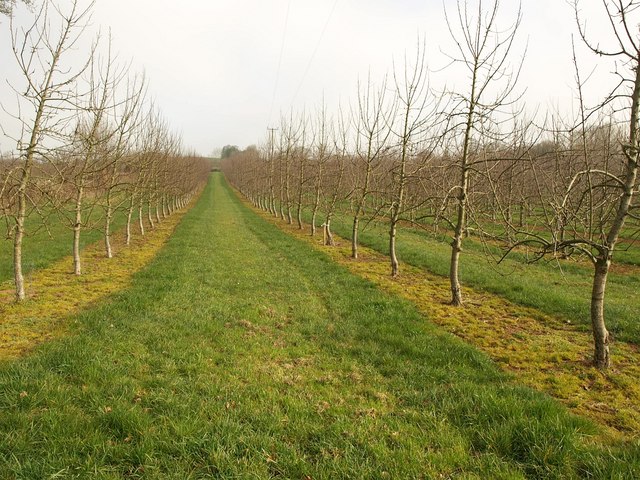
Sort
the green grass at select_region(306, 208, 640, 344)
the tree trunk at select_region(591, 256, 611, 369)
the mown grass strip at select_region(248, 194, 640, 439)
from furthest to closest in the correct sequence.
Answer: the green grass at select_region(306, 208, 640, 344), the tree trunk at select_region(591, 256, 611, 369), the mown grass strip at select_region(248, 194, 640, 439)

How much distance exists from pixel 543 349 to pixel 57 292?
9.49 m

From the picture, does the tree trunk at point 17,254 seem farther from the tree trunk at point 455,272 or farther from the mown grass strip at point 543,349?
the tree trunk at point 455,272

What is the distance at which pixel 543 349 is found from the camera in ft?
18.8

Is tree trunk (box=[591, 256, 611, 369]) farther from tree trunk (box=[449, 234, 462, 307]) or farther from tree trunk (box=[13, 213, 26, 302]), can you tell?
tree trunk (box=[13, 213, 26, 302])

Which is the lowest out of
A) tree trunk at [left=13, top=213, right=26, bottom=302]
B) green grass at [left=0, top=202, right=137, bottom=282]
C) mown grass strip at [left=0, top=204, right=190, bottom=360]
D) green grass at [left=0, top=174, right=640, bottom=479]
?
green grass at [left=0, top=174, right=640, bottom=479]

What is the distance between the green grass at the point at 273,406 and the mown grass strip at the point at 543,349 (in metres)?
0.49

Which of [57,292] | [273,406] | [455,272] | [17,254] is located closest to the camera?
[273,406]

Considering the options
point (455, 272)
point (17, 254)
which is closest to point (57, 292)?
point (17, 254)

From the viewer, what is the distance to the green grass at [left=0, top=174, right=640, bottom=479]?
3.10m

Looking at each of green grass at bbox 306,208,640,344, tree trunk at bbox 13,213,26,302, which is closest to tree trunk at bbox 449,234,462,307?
green grass at bbox 306,208,640,344

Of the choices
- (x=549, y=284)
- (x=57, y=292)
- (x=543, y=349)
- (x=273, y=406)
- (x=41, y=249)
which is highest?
(x=41, y=249)

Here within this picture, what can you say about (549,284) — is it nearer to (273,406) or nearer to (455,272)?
(455,272)

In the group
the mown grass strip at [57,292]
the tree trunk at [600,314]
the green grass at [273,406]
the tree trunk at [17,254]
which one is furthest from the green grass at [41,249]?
the tree trunk at [600,314]

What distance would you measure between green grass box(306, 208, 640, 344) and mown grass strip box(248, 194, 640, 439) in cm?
40
